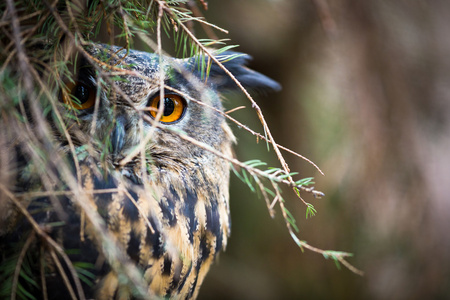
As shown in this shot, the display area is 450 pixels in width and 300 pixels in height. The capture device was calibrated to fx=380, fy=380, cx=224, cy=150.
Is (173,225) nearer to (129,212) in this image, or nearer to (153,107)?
(129,212)

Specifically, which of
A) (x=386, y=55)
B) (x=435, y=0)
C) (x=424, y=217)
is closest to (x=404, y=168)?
(x=424, y=217)

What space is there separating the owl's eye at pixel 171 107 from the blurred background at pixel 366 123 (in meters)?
0.76

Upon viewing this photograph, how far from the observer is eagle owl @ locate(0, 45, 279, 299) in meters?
0.78

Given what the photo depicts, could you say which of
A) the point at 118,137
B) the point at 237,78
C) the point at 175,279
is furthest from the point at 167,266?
the point at 237,78

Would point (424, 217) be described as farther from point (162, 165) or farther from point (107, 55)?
point (107, 55)

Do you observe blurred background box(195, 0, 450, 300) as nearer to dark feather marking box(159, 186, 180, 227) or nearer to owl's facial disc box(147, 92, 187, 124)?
owl's facial disc box(147, 92, 187, 124)

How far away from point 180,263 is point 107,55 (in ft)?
1.95

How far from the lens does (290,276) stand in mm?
2764

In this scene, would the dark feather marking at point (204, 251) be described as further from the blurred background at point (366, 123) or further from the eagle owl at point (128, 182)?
the blurred background at point (366, 123)

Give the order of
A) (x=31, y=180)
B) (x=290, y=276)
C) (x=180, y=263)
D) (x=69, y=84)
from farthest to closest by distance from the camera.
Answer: (x=290, y=276)
(x=180, y=263)
(x=69, y=84)
(x=31, y=180)

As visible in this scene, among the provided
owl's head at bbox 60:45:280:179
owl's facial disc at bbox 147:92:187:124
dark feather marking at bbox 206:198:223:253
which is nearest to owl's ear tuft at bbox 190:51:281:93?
owl's head at bbox 60:45:280:179

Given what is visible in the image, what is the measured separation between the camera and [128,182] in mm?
1027

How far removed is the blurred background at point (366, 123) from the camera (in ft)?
6.82

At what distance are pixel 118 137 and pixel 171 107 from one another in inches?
7.7
